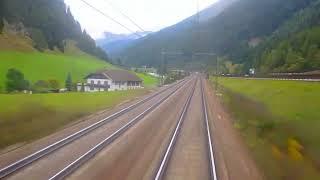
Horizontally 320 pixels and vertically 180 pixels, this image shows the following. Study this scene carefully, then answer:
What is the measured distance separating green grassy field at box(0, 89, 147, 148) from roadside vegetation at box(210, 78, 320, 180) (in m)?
14.4

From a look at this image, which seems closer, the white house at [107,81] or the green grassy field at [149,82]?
the white house at [107,81]

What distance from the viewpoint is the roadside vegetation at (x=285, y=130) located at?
25.9 metres

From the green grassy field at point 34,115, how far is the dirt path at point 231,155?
11.8m

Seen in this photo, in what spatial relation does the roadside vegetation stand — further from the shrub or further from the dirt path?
the shrub

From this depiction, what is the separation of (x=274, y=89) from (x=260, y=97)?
2326 millimetres

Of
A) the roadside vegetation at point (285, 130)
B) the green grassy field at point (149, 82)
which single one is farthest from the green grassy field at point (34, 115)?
the green grassy field at point (149, 82)

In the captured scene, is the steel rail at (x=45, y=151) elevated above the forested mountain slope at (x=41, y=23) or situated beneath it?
situated beneath

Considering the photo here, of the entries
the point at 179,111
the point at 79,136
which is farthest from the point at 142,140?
the point at 179,111

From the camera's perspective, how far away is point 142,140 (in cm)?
3306

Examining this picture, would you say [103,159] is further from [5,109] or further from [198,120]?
[198,120]

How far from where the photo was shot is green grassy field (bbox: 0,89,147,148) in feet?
101

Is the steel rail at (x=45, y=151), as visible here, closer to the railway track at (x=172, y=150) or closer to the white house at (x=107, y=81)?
the railway track at (x=172, y=150)

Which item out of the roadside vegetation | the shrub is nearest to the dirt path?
the roadside vegetation

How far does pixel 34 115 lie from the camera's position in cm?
3762
